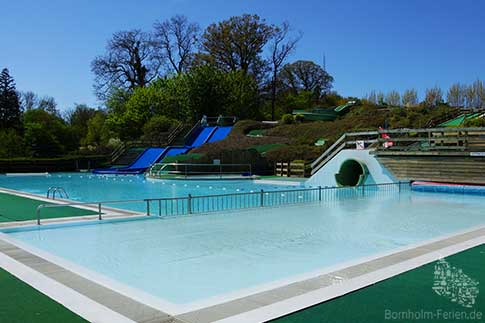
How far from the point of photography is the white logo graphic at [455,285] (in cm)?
508

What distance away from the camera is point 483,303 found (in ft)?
16.1

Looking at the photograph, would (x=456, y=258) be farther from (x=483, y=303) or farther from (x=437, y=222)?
(x=437, y=222)

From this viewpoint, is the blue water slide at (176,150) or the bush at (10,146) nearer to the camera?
the blue water slide at (176,150)

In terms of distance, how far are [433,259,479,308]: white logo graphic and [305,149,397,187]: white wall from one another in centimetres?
1418

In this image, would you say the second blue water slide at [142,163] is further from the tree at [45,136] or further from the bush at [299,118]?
the bush at [299,118]

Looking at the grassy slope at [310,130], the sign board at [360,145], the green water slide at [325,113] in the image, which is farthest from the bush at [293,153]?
the green water slide at [325,113]

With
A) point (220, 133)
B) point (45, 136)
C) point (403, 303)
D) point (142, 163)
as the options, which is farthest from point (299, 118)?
point (403, 303)

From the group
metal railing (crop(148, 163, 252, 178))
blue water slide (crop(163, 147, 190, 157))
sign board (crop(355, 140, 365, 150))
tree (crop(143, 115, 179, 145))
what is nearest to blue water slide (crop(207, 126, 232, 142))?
blue water slide (crop(163, 147, 190, 157))

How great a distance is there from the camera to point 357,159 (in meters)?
21.2

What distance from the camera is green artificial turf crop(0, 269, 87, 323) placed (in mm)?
4469

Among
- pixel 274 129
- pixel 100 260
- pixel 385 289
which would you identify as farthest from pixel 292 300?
pixel 274 129

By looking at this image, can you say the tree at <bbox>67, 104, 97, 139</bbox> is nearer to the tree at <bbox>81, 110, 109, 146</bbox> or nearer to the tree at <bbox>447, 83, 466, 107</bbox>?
the tree at <bbox>81, 110, 109, 146</bbox>

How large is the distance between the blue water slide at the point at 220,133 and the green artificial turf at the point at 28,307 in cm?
3449

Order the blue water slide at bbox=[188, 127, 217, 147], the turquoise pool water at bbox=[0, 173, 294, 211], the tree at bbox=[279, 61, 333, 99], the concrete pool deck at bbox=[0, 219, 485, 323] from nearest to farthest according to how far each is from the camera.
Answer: the concrete pool deck at bbox=[0, 219, 485, 323] → the turquoise pool water at bbox=[0, 173, 294, 211] → the blue water slide at bbox=[188, 127, 217, 147] → the tree at bbox=[279, 61, 333, 99]
